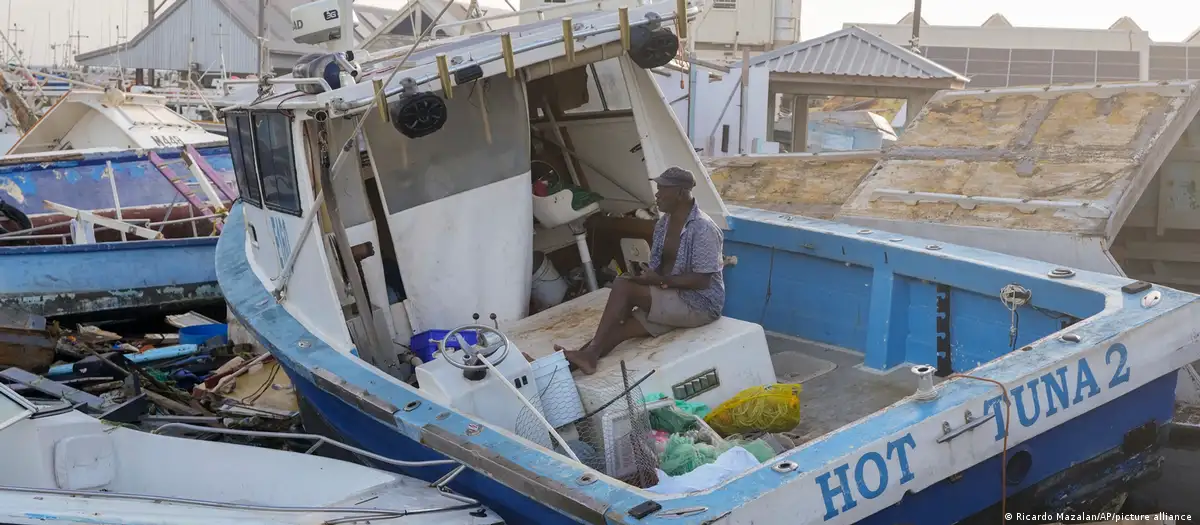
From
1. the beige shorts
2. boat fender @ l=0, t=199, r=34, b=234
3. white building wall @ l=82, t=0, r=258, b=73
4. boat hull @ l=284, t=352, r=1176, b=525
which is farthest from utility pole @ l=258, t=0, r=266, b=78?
white building wall @ l=82, t=0, r=258, b=73

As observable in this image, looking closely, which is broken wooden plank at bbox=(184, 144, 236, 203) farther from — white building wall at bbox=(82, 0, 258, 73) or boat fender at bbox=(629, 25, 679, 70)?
white building wall at bbox=(82, 0, 258, 73)

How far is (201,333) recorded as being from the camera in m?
8.92

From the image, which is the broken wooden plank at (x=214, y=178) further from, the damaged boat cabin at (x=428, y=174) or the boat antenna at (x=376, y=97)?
the boat antenna at (x=376, y=97)

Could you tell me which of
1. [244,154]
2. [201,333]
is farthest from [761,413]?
[201,333]

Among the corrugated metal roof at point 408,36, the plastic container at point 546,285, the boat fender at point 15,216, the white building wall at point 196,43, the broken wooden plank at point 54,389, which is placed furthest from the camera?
the white building wall at point 196,43

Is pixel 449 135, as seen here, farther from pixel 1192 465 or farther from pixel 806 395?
pixel 1192 465

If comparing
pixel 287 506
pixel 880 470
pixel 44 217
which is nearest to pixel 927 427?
pixel 880 470

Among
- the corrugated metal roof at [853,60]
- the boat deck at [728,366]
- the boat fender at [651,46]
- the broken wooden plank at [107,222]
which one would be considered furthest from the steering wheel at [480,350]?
the corrugated metal roof at [853,60]

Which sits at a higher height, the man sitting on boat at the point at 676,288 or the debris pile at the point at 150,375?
the man sitting on boat at the point at 676,288

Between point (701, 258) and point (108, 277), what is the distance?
257 inches

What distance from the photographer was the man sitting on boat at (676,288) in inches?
197

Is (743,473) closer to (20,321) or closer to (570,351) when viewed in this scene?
(570,351)

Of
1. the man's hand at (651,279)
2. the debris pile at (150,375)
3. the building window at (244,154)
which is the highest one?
the building window at (244,154)

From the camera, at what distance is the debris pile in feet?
19.3
